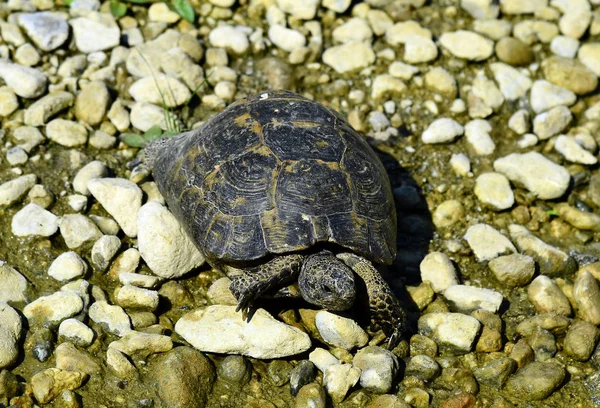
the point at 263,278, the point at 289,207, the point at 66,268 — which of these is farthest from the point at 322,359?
the point at 66,268

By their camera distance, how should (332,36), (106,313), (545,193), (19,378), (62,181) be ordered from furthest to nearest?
(332,36), (545,193), (62,181), (106,313), (19,378)

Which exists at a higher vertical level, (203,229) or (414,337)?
(203,229)

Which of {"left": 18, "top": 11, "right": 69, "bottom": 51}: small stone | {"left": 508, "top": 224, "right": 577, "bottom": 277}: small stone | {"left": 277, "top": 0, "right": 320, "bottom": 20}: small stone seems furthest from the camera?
{"left": 277, "top": 0, "right": 320, "bottom": 20}: small stone

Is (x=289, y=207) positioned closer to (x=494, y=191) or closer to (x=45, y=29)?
(x=494, y=191)

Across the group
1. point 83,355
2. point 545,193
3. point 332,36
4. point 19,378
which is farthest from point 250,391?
point 332,36

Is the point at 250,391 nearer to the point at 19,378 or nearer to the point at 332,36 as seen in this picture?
the point at 19,378

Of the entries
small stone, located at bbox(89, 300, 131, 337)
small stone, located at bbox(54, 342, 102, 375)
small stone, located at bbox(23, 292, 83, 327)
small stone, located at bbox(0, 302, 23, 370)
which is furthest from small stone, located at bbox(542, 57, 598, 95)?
small stone, located at bbox(0, 302, 23, 370)

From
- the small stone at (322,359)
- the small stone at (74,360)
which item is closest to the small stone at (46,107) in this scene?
the small stone at (74,360)

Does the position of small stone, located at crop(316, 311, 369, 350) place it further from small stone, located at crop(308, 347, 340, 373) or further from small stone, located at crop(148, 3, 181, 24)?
small stone, located at crop(148, 3, 181, 24)
